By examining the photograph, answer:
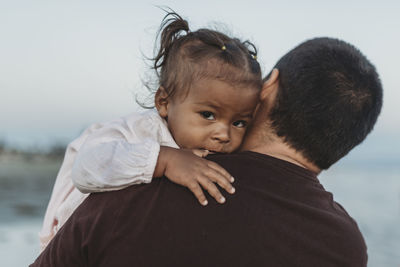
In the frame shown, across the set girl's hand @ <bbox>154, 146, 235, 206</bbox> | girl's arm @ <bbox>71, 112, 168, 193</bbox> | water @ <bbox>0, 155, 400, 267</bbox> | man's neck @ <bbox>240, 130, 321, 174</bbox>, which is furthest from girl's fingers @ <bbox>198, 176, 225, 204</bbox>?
water @ <bbox>0, 155, 400, 267</bbox>

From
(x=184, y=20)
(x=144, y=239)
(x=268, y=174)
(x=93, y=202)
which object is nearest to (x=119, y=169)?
(x=93, y=202)

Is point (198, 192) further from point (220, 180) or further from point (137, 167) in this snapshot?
point (137, 167)

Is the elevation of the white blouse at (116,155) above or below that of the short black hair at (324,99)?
below

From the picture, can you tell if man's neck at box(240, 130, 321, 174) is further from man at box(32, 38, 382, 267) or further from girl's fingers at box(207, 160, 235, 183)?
girl's fingers at box(207, 160, 235, 183)

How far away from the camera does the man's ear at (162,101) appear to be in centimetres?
229

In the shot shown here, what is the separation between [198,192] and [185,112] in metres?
0.72

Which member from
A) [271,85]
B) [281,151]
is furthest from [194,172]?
[271,85]

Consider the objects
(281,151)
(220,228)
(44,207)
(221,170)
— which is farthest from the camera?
(44,207)

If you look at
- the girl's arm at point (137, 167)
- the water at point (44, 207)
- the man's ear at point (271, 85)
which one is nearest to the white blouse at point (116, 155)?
the girl's arm at point (137, 167)

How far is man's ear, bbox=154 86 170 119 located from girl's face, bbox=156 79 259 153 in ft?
0.40

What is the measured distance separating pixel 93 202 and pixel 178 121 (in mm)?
688

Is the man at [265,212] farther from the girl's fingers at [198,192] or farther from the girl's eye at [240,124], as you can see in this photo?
the girl's eye at [240,124]

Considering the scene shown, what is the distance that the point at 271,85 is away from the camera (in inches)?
76.0

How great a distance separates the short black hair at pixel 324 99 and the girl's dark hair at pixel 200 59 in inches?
13.6
